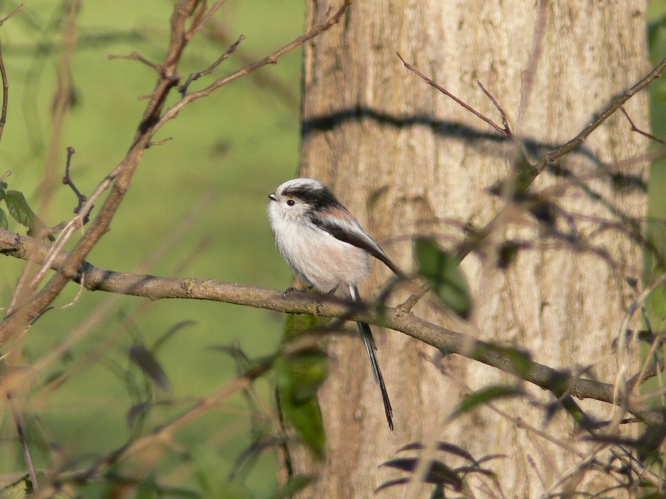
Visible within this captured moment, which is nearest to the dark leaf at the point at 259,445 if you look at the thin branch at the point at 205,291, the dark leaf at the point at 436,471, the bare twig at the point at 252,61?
the thin branch at the point at 205,291

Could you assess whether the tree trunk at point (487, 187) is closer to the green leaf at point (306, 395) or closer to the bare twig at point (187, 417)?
the green leaf at point (306, 395)

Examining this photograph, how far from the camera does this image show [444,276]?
130 centimetres

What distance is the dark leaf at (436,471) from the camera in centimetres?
182

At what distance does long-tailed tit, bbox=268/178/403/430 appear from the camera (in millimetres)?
3584

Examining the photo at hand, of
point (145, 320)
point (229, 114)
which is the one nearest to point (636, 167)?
point (145, 320)

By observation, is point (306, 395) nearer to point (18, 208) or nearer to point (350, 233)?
point (18, 208)

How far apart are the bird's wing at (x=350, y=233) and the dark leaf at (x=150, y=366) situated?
1.05m

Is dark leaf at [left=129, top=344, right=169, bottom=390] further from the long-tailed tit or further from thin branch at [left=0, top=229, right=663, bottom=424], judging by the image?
the long-tailed tit

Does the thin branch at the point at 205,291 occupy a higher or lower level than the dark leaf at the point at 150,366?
higher

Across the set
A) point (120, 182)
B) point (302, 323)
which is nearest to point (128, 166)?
point (120, 182)

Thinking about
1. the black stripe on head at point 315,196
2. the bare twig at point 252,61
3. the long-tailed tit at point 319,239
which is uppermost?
the bare twig at point 252,61

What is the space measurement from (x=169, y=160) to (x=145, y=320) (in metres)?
4.62

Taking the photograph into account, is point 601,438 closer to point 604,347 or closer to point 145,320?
point 604,347

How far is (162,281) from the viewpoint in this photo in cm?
234
